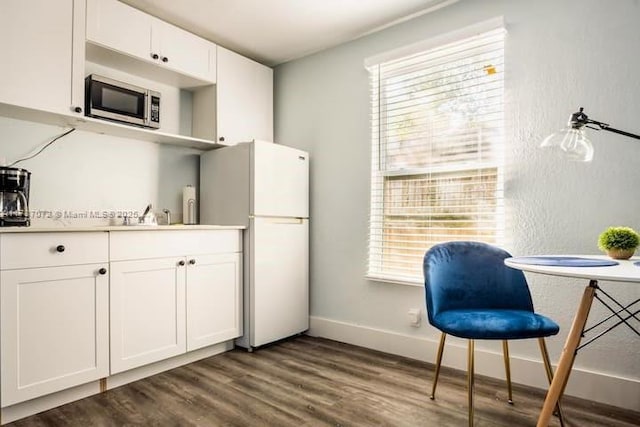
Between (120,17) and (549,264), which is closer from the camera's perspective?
(549,264)

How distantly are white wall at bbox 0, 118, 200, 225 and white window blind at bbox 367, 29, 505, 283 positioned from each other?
161 centimetres

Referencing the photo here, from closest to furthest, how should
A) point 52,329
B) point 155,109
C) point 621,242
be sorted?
1. point 621,242
2. point 52,329
3. point 155,109

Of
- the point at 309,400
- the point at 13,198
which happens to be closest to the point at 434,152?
the point at 309,400

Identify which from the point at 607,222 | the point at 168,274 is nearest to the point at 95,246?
the point at 168,274

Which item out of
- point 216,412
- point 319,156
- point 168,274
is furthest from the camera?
point 319,156

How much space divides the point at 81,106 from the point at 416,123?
7.06ft

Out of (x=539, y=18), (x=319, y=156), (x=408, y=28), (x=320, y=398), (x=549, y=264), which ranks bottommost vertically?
(x=320, y=398)

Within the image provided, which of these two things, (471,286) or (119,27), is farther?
(119,27)

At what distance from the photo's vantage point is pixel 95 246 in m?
2.20

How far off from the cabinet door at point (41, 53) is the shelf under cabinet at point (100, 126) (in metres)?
0.07

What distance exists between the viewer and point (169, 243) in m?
2.55

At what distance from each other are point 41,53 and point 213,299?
5.84 ft

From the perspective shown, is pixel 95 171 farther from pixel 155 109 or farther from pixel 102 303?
pixel 102 303

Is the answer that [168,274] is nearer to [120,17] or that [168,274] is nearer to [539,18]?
[120,17]
